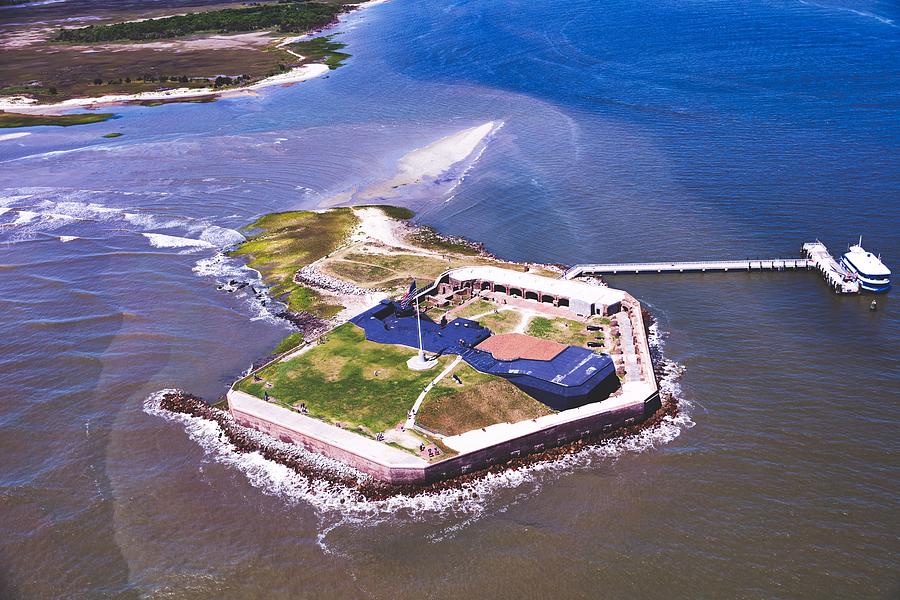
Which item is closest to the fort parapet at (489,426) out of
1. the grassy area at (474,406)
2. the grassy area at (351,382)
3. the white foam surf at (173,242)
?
the grassy area at (474,406)

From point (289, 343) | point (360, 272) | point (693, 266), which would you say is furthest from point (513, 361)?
point (693, 266)

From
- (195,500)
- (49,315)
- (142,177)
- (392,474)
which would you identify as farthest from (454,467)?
(142,177)

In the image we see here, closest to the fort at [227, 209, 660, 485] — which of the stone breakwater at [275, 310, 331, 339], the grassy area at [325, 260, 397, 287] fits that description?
the stone breakwater at [275, 310, 331, 339]

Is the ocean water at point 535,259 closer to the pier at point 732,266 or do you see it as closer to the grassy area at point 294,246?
the pier at point 732,266

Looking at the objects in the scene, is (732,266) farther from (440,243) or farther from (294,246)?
(294,246)

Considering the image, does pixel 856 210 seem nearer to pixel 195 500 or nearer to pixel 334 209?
pixel 334 209

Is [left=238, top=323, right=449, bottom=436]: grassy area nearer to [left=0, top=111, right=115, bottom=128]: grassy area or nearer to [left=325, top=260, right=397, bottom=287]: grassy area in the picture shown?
[left=325, top=260, right=397, bottom=287]: grassy area
